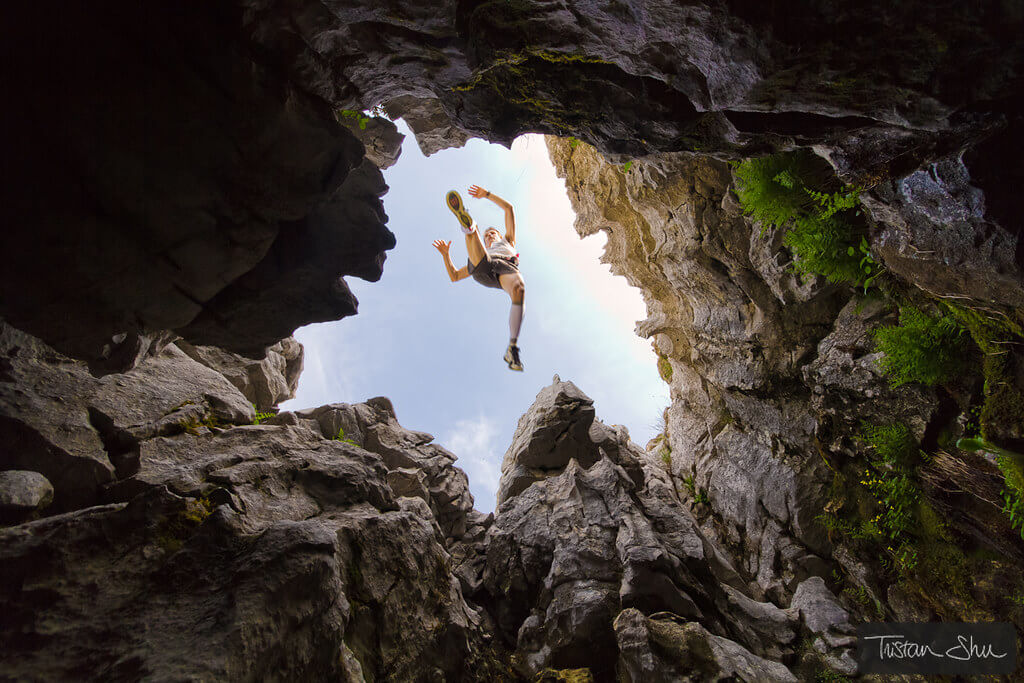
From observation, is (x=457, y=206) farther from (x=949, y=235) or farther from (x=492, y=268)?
(x=949, y=235)

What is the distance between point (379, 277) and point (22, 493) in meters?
3.77

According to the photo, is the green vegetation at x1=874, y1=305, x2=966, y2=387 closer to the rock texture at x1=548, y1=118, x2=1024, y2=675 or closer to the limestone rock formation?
the rock texture at x1=548, y1=118, x2=1024, y2=675

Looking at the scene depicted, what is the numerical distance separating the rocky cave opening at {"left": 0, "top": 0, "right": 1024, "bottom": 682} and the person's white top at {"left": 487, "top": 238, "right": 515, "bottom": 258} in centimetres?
389

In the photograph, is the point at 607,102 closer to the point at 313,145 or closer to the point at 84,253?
the point at 313,145

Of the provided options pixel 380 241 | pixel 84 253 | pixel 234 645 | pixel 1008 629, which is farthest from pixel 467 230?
pixel 1008 629

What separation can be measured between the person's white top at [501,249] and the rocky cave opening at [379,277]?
389 cm

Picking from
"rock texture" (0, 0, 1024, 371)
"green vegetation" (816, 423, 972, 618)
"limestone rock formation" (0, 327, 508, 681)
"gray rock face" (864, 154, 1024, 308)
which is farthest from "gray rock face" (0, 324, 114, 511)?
"green vegetation" (816, 423, 972, 618)

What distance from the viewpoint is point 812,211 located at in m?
5.98

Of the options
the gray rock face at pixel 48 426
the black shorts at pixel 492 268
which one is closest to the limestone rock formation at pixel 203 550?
the gray rock face at pixel 48 426

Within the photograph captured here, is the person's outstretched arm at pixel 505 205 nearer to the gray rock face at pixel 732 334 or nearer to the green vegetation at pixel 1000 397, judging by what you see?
the gray rock face at pixel 732 334

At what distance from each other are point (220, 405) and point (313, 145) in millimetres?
4754

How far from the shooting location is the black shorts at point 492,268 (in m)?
10.2

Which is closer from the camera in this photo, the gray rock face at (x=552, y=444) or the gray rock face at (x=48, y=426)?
the gray rock face at (x=48, y=426)

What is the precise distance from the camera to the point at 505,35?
3709 mm
